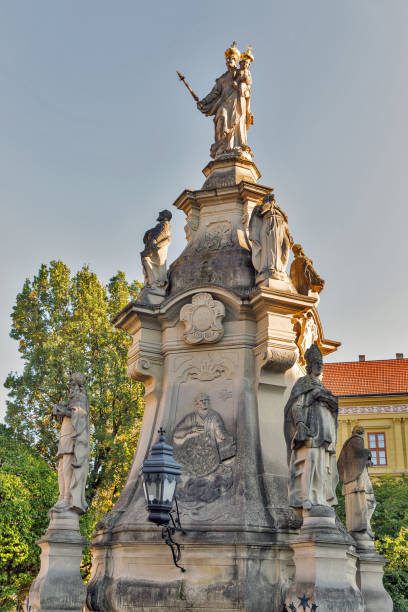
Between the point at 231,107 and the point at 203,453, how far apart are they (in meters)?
6.01

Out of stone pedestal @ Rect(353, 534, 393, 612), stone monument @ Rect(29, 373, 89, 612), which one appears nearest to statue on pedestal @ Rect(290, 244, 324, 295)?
stone monument @ Rect(29, 373, 89, 612)

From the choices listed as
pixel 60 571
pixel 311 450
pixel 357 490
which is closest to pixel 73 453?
pixel 60 571

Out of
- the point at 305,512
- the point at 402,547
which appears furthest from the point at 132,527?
the point at 402,547

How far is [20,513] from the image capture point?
1880 cm

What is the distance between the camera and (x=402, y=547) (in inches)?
745

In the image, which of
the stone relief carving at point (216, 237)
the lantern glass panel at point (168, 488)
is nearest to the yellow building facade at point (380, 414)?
the stone relief carving at point (216, 237)

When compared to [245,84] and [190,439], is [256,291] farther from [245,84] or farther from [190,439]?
[245,84]

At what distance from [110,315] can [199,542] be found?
1742 cm

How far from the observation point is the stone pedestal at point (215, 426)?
24.8 ft

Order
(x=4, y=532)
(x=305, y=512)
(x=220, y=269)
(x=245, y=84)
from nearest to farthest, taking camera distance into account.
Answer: (x=305, y=512) → (x=220, y=269) → (x=245, y=84) → (x=4, y=532)

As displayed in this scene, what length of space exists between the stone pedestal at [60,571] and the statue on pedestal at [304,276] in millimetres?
4647

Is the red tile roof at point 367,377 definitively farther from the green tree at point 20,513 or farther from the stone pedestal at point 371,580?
the stone pedestal at point 371,580

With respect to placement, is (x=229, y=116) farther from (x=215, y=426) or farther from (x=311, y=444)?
(x=311, y=444)

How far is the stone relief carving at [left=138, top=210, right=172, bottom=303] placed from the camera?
9.69 meters
